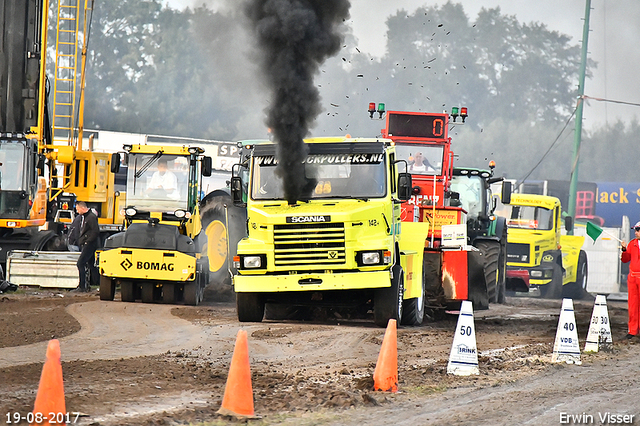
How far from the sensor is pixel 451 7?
223 feet

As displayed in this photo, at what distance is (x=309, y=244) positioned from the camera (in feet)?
43.5

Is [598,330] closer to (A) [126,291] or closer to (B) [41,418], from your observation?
(B) [41,418]

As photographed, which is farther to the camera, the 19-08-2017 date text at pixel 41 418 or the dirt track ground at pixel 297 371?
the dirt track ground at pixel 297 371

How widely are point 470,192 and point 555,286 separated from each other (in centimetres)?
626

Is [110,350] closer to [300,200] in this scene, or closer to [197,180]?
[300,200]

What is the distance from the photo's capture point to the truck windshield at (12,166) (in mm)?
20203

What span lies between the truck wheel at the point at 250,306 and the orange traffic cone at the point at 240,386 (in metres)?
6.52

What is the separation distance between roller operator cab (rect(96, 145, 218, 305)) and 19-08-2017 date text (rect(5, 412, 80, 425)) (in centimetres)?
964

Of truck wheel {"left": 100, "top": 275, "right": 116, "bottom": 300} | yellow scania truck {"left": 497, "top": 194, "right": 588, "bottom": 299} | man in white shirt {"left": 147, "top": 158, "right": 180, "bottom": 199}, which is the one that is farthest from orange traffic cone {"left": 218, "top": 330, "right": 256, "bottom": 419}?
yellow scania truck {"left": 497, "top": 194, "right": 588, "bottom": 299}

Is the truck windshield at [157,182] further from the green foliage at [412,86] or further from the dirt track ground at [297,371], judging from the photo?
Answer: the green foliage at [412,86]

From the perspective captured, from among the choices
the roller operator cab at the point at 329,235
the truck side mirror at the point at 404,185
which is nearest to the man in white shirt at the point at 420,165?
the roller operator cab at the point at 329,235

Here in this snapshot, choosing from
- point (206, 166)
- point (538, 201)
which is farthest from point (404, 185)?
point (538, 201)

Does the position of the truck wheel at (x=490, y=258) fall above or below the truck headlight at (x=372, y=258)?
below

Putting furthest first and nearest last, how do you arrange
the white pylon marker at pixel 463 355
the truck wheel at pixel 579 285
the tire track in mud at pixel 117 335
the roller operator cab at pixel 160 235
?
the truck wheel at pixel 579 285, the roller operator cab at pixel 160 235, the tire track in mud at pixel 117 335, the white pylon marker at pixel 463 355
